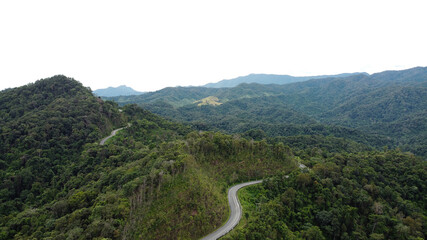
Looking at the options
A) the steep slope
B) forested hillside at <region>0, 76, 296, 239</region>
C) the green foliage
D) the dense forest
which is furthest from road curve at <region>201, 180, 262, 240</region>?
the steep slope

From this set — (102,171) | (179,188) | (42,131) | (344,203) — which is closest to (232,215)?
(179,188)

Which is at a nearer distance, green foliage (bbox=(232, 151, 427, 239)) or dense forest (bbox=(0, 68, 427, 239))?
dense forest (bbox=(0, 68, 427, 239))

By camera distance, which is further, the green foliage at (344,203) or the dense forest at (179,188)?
the green foliage at (344,203)

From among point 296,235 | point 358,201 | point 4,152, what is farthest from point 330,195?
point 4,152

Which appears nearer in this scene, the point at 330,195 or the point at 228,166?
the point at 330,195

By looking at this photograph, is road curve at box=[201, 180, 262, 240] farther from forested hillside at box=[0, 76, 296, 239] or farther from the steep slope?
the steep slope

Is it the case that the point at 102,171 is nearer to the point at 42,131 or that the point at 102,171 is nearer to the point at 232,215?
the point at 42,131

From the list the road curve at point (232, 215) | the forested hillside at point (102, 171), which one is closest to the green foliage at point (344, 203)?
the road curve at point (232, 215)

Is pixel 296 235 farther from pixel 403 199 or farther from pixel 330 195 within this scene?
pixel 403 199

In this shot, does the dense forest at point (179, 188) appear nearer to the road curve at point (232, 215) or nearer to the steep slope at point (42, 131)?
the steep slope at point (42, 131)
